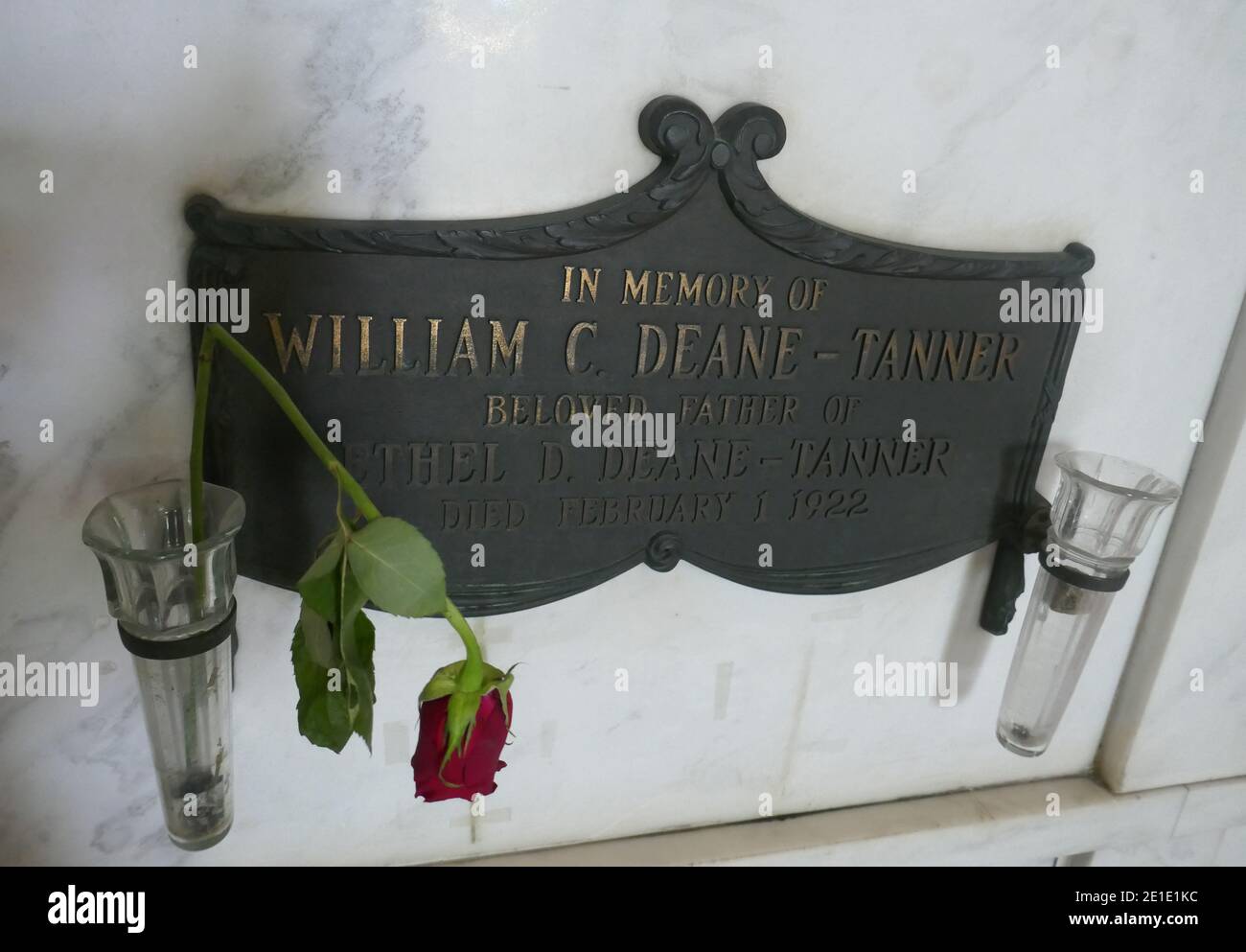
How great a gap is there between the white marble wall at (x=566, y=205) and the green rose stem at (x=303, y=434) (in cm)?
8

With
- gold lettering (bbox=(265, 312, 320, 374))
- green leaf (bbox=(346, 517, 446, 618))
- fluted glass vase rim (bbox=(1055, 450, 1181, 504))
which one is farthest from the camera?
fluted glass vase rim (bbox=(1055, 450, 1181, 504))

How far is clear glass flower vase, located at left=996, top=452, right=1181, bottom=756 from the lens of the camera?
0.92 metres

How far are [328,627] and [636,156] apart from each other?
433mm

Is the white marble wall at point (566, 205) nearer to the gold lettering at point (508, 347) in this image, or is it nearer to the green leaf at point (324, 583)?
the gold lettering at point (508, 347)

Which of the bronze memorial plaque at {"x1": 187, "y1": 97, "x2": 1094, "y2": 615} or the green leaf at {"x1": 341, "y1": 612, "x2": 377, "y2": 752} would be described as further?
the bronze memorial plaque at {"x1": 187, "y1": 97, "x2": 1094, "y2": 615}

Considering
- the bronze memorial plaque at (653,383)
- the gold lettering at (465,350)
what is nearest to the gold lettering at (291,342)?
the bronze memorial plaque at (653,383)

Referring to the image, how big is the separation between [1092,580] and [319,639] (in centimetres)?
70

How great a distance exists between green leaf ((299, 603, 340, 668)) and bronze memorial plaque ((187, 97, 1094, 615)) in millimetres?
165

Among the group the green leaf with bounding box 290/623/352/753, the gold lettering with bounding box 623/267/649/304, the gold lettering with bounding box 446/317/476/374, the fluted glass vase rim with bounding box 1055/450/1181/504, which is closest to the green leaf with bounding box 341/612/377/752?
the green leaf with bounding box 290/623/352/753

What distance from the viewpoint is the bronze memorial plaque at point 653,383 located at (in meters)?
0.75

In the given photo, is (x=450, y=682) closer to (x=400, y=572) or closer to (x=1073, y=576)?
(x=400, y=572)

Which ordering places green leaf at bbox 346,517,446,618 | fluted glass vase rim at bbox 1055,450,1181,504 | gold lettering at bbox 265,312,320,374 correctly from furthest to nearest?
fluted glass vase rim at bbox 1055,450,1181,504 → gold lettering at bbox 265,312,320,374 → green leaf at bbox 346,517,446,618

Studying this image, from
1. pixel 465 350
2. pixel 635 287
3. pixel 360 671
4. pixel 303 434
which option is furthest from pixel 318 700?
pixel 635 287

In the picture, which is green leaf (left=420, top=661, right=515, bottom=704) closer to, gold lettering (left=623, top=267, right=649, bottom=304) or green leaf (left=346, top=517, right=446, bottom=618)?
green leaf (left=346, top=517, right=446, bottom=618)
